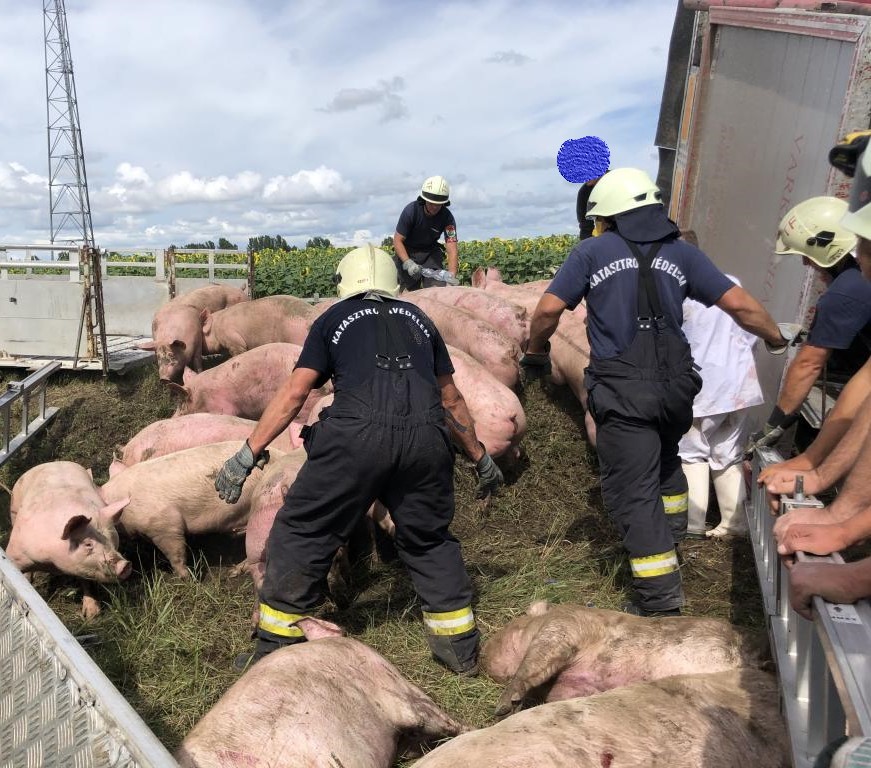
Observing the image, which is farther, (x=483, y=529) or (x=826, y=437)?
(x=483, y=529)

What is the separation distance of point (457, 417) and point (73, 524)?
7.50 ft

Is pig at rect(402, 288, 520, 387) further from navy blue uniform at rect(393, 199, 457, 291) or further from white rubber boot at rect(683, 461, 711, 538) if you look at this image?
white rubber boot at rect(683, 461, 711, 538)

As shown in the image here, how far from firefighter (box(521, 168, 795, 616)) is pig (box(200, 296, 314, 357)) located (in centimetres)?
523

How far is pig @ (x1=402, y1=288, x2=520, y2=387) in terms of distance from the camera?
278 inches

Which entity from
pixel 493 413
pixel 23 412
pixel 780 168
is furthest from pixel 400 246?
pixel 780 168

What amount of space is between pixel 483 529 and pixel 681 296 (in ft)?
7.30

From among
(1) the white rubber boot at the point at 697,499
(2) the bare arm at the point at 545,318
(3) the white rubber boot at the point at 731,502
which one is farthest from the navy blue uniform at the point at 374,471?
(3) the white rubber boot at the point at 731,502

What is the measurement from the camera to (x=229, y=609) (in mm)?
4605

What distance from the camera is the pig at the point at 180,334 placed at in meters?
8.55

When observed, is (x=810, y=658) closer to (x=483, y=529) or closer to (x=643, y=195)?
(x=643, y=195)

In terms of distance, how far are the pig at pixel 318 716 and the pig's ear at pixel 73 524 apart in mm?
2100

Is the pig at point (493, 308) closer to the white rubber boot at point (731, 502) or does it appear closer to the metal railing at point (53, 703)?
the white rubber boot at point (731, 502)

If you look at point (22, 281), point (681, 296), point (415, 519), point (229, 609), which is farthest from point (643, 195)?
point (22, 281)

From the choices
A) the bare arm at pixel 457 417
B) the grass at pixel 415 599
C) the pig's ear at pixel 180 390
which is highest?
the bare arm at pixel 457 417
